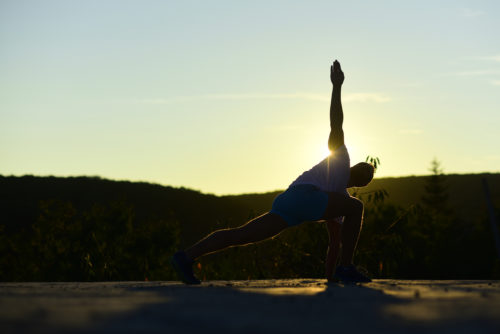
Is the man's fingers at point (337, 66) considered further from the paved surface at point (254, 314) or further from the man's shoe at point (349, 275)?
the paved surface at point (254, 314)

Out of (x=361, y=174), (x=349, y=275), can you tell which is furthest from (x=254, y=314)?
(x=361, y=174)

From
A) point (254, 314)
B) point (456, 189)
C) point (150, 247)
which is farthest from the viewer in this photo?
point (456, 189)

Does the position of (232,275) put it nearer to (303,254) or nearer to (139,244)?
(303,254)

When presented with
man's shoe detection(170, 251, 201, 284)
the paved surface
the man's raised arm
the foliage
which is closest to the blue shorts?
the man's raised arm

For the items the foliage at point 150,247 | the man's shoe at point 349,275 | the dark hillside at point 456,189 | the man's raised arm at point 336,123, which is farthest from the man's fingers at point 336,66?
the dark hillside at point 456,189

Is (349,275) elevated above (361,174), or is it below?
below

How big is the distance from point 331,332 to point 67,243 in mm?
14397

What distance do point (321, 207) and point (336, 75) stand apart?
45.7 inches

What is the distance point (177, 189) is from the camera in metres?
63.4

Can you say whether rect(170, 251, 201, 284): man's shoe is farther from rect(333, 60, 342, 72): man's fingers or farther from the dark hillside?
the dark hillside

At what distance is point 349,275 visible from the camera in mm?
5859

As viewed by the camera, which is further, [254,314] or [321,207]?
[321,207]

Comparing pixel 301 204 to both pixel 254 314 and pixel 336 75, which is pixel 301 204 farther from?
pixel 254 314

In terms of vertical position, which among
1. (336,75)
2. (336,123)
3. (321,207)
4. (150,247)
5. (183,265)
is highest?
(336,75)
